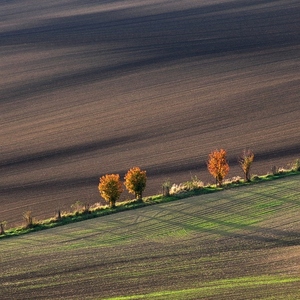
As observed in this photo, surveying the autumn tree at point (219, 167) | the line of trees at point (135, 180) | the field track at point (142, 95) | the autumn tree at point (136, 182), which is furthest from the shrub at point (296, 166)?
the autumn tree at point (136, 182)

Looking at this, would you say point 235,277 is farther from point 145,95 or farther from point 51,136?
point 145,95

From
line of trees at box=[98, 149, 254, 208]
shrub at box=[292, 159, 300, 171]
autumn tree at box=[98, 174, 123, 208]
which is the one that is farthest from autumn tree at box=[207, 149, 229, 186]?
autumn tree at box=[98, 174, 123, 208]

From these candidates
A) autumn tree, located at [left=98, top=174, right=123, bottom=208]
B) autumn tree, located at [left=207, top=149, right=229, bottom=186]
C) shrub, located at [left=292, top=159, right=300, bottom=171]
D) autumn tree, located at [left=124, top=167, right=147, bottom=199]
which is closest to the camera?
autumn tree, located at [left=98, top=174, right=123, bottom=208]

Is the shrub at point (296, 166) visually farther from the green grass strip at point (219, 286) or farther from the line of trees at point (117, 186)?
the green grass strip at point (219, 286)

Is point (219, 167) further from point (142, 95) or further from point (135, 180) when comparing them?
point (142, 95)

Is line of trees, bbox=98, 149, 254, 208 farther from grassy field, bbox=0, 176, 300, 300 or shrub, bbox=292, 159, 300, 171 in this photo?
shrub, bbox=292, 159, 300, 171

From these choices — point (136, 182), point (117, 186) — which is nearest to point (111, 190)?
point (117, 186)

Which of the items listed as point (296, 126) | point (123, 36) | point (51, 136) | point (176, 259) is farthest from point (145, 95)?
point (176, 259)

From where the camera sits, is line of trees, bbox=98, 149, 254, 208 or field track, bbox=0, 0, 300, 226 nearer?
line of trees, bbox=98, 149, 254, 208
